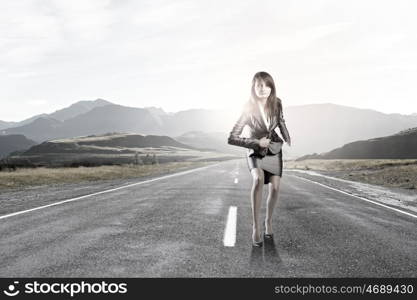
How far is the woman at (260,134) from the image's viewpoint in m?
4.87

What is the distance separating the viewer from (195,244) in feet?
16.0

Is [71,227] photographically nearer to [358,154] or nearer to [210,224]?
[210,224]

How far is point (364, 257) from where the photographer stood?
4422 millimetres

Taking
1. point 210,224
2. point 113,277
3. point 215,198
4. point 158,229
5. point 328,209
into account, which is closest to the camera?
point 113,277

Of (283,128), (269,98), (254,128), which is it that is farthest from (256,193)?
(269,98)

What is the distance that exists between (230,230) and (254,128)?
1747 millimetres

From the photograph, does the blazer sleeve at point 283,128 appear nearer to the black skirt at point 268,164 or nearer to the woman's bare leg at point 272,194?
the black skirt at point 268,164

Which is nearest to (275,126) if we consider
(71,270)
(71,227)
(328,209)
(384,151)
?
(71,270)

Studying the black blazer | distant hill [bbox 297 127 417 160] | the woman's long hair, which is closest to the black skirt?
the black blazer

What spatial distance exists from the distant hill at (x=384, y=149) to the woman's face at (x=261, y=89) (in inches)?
3370

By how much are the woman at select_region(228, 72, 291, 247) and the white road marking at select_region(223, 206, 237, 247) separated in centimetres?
36

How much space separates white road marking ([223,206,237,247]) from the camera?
197 inches

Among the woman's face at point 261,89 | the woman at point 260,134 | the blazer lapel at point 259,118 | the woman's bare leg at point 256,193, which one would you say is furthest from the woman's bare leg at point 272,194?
the woman's face at point 261,89

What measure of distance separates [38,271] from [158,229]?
230 cm
